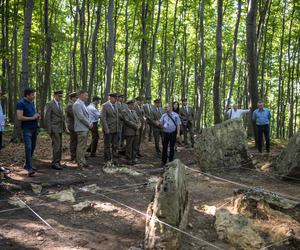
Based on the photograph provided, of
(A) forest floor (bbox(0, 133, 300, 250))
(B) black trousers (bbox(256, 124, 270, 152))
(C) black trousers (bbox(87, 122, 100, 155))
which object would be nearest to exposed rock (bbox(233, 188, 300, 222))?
(A) forest floor (bbox(0, 133, 300, 250))

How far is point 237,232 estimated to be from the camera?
5.83m

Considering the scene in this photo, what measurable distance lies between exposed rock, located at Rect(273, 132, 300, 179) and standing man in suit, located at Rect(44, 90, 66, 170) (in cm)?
598

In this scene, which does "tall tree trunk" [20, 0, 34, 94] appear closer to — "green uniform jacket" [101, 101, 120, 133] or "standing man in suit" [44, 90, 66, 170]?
"standing man in suit" [44, 90, 66, 170]

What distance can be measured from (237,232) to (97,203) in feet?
8.98

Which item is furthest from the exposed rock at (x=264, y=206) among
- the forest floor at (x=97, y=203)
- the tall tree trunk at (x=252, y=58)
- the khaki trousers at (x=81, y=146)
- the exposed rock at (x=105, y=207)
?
the tall tree trunk at (x=252, y=58)

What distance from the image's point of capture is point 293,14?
86.9 feet

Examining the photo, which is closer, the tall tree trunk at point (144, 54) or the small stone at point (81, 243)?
the small stone at point (81, 243)

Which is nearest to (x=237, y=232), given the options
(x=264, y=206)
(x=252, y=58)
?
(x=264, y=206)

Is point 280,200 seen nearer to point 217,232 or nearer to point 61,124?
point 217,232

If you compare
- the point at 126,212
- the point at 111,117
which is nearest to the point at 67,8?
the point at 111,117

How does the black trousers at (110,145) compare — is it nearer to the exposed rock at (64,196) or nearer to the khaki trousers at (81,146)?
the khaki trousers at (81,146)

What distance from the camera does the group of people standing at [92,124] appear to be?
896 centimetres

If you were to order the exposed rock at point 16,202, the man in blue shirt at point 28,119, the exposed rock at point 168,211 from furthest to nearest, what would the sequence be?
the man in blue shirt at point 28,119 < the exposed rock at point 16,202 < the exposed rock at point 168,211

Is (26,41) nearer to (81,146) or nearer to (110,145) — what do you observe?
(110,145)
